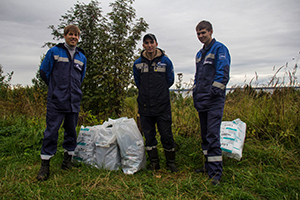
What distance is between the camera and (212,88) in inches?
100

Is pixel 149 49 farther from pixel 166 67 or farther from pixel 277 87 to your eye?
pixel 277 87

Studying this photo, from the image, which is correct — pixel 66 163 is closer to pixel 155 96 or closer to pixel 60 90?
pixel 60 90

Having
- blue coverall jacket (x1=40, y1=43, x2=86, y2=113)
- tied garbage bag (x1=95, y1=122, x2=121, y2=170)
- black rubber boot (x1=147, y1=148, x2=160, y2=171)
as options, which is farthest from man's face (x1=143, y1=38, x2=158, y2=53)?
black rubber boot (x1=147, y1=148, x2=160, y2=171)

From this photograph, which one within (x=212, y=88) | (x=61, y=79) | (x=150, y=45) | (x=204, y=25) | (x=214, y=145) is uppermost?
(x=204, y=25)

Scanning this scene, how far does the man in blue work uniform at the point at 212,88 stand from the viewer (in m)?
2.54

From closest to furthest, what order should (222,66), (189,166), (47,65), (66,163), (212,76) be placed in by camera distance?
(222,66) < (212,76) < (47,65) < (66,163) < (189,166)

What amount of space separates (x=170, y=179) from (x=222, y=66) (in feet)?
5.33

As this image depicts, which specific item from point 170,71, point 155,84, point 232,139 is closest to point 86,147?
point 155,84

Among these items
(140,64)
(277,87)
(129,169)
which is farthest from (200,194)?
(277,87)

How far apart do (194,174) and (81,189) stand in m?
1.51

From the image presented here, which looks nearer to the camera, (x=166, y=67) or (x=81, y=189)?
(x=81, y=189)

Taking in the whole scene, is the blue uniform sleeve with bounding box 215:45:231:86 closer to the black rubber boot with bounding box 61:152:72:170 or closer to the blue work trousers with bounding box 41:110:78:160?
the blue work trousers with bounding box 41:110:78:160

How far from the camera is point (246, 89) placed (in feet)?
16.4

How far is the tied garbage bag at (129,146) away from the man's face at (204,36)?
1591mm
